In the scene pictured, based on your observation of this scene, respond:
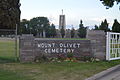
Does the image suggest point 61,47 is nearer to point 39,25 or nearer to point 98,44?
point 98,44

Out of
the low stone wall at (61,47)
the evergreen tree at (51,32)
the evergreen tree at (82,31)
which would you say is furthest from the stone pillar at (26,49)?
the evergreen tree at (51,32)

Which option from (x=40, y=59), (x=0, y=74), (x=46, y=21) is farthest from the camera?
(x=46, y=21)

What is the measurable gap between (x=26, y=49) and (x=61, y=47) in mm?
2158

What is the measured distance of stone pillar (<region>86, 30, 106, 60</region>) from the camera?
16156 mm

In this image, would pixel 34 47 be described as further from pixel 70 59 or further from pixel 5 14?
pixel 5 14

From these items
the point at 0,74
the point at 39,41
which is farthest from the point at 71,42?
the point at 0,74

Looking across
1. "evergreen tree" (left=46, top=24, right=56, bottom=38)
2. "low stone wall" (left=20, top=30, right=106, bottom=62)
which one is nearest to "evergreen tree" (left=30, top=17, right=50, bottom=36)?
"evergreen tree" (left=46, top=24, right=56, bottom=38)

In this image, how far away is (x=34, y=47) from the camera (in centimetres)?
1513

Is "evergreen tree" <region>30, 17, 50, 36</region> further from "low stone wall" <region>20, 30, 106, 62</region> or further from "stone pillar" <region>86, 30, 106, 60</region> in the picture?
"low stone wall" <region>20, 30, 106, 62</region>

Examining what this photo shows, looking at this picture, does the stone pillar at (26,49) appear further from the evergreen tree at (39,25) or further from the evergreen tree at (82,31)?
the evergreen tree at (39,25)

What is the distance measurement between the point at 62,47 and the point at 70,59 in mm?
979

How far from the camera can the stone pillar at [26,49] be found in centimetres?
1491

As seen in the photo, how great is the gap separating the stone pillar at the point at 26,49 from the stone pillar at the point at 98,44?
384cm

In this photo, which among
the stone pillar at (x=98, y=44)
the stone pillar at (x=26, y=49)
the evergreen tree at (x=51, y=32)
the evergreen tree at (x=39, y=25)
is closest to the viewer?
the stone pillar at (x=26, y=49)
